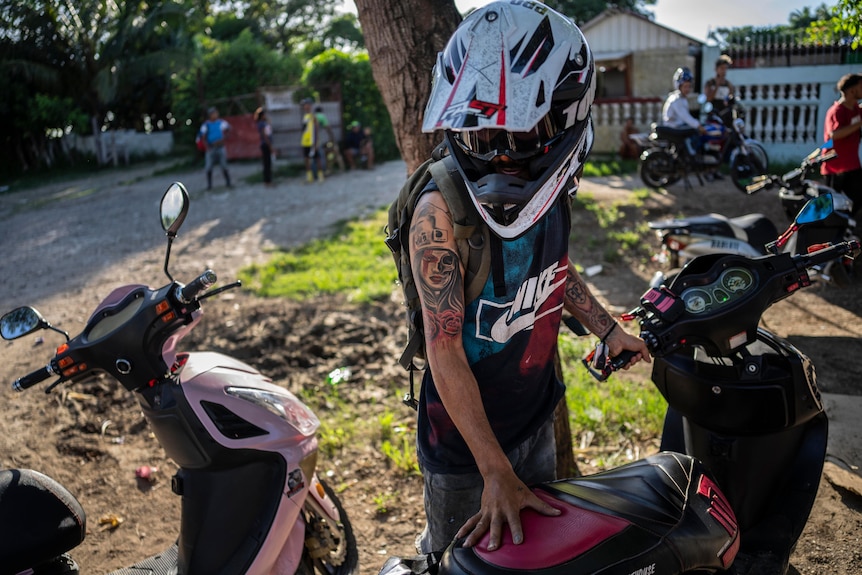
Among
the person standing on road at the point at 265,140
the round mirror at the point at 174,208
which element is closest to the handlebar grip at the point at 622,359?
the round mirror at the point at 174,208

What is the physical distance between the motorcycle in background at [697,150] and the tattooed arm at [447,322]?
9.70 metres

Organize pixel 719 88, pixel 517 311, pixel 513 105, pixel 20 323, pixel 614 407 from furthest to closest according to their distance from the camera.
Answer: pixel 719 88
pixel 614 407
pixel 20 323
pixel 517 311
pixel 513 105

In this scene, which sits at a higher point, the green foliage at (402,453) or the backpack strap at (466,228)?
the backpack strap at (466,228)

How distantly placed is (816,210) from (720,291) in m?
0.34

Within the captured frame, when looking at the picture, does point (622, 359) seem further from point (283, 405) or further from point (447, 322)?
point (283, 405)

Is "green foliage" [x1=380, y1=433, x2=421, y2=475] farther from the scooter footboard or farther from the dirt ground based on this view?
the scooter footboard

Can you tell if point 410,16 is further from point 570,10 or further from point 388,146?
point 570,10

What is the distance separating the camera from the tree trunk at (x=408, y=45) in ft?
9.28

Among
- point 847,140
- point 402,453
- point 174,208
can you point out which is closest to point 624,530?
point 174,208

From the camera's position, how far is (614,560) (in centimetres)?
145

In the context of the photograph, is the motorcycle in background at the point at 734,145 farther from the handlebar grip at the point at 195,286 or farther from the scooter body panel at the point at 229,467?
the handlebar grip at the point at 195,286

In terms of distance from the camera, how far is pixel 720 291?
2.09 metres

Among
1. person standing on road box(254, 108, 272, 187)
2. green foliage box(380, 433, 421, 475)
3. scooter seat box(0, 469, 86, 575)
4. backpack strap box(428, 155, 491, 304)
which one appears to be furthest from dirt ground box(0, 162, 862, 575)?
person standing on road box(254, 108, 272, 187)

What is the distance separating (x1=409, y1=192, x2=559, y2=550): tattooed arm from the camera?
5.54 ft
